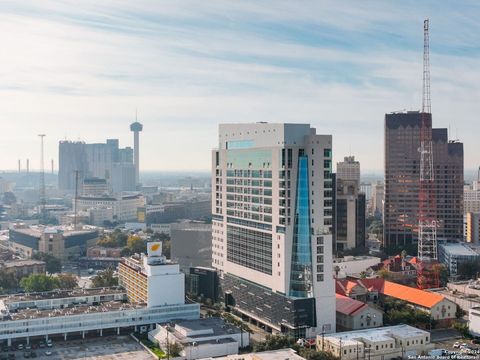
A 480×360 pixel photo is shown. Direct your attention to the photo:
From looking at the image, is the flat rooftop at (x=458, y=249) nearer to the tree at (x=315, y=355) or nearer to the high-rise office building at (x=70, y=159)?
the tree at (x=315, y=355)

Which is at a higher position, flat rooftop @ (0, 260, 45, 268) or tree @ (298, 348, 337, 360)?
flat rooftop @ (0, 260, 45, 268)

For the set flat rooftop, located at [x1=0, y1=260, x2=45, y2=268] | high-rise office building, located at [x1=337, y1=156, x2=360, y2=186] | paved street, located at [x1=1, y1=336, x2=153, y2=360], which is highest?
high-rise office building, located at [x1=337, y1=156, x2=360, y2=186]

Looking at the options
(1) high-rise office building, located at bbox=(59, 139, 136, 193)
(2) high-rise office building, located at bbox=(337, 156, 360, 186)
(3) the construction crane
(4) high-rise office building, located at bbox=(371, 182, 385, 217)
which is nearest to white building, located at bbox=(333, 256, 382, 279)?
(3) the construction crane

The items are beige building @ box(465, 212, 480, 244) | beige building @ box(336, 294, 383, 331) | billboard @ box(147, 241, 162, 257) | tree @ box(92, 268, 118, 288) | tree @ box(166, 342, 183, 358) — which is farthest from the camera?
beige building @ box(465, 212, 480, 244)

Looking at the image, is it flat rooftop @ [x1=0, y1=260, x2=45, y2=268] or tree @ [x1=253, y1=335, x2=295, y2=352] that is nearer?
tree @ [x1=253, y1=335, x2=295, y2=352]

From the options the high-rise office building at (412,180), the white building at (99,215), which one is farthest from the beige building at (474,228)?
the white building at (99,215)

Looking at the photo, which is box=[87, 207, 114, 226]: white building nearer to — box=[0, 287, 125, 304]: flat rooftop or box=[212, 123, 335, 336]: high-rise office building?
box=[0, 287, 125, 304]: flat rooftop

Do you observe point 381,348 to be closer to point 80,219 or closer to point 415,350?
point 415,350
